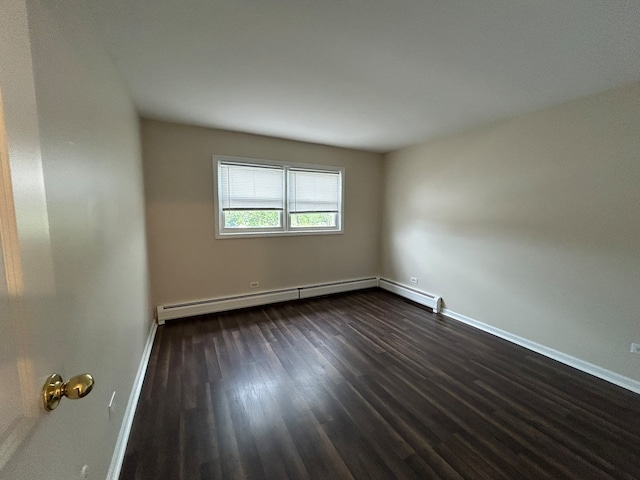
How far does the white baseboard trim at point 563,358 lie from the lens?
231 centimetres

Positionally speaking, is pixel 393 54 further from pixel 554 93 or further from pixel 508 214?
pixel 508 214

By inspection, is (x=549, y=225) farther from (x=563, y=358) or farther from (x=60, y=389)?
(x=60, y=389)

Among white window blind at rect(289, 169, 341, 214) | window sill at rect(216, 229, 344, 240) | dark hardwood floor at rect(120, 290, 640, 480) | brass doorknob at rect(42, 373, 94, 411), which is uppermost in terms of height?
white window blind at rect(289, 169, 341, 214)

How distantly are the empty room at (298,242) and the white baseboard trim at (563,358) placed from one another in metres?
0.02

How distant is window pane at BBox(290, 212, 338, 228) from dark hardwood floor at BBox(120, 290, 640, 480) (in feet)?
6.20

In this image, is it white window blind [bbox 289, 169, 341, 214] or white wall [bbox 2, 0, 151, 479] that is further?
white window blind [bbox 289, 169, 341, 214]

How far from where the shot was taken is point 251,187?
395 centimetres

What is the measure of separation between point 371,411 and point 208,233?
296 centimetres

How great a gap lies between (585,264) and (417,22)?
2.67 m

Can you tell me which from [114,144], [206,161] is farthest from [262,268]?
[114,144]

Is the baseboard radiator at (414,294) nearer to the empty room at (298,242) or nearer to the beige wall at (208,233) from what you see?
the empty room at (298,242)

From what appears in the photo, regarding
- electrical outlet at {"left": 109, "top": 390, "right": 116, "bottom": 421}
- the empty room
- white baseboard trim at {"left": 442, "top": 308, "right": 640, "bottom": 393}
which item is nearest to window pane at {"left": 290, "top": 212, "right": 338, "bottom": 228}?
the empty room

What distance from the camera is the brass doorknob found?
57cm

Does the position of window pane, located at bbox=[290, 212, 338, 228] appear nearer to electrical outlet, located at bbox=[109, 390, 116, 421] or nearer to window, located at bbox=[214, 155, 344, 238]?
window, located at bbox=[214, 155, 344, 238]
